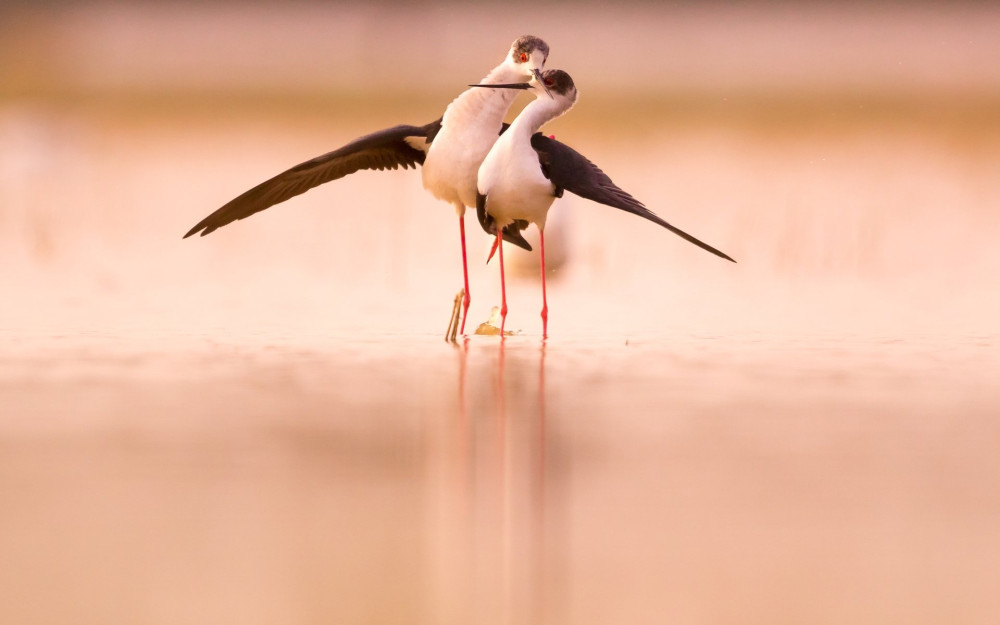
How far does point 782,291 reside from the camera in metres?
7.50

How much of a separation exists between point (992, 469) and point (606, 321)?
327 centimetres

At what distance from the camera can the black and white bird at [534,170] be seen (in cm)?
618

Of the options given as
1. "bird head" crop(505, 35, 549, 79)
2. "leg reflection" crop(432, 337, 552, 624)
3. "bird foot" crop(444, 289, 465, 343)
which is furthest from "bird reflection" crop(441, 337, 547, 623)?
"bird head" crop(505, 35, 549, 79)

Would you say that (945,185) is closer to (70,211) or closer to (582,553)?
(70,211)

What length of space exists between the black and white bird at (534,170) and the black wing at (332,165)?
1.89 ft

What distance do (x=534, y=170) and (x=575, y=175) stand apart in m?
0.17

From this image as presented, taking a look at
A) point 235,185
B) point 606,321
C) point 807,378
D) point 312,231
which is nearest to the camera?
point 807,378

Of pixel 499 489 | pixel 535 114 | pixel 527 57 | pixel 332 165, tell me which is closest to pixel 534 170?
pixel 535 114

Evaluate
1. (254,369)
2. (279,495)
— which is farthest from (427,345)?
(279,495)

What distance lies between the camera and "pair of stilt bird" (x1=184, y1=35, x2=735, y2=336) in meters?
6.21

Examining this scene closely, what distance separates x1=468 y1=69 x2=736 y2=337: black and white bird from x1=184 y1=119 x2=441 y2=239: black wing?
577 millimetres

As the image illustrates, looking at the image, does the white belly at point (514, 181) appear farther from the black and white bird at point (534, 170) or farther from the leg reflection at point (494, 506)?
the leg reflection at point (494, 506)

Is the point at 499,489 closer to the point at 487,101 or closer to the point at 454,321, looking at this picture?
the point at 454,321

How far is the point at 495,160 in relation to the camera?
6.25 m
